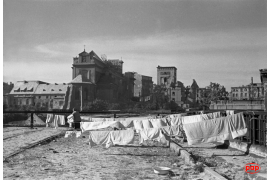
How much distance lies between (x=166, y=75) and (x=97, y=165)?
3.91 metres

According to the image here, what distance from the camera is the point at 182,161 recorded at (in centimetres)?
639

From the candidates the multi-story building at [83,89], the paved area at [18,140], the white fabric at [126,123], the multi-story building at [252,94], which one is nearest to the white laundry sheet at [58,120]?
the paved area at [18,140]

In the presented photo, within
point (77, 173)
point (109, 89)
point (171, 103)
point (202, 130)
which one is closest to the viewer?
point (77, 173)

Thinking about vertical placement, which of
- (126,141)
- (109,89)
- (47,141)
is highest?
(109,89)

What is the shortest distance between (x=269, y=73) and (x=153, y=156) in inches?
147

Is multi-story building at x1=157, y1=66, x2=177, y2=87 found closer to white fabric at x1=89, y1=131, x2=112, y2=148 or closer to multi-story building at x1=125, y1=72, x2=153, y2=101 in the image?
multi-story building at x1=125, y1=72, x2=153, y2=101

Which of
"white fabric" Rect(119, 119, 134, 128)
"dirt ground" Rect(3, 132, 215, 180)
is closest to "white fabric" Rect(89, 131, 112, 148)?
"dirt ground" Rect(3, 132, 215, 180)

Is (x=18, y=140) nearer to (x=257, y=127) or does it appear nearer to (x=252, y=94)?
(x=257, y=127)

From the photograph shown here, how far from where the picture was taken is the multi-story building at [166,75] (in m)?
7.79

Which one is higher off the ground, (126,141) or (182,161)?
(126,141)

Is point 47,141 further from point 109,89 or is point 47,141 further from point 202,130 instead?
point 109,89

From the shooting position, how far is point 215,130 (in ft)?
18.7

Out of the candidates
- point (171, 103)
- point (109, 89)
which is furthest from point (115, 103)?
point (171, 103)

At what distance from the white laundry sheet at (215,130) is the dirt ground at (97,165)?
2.30 ft
